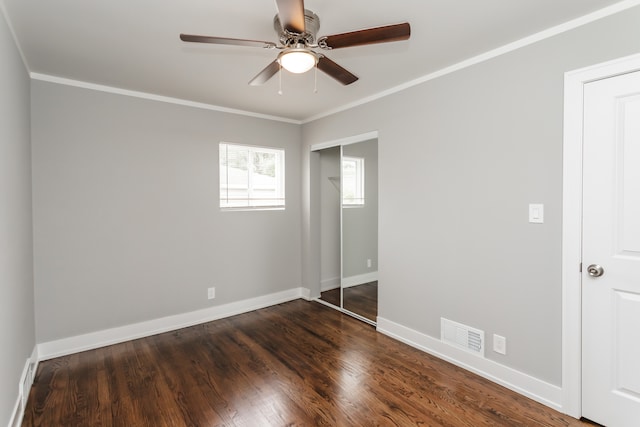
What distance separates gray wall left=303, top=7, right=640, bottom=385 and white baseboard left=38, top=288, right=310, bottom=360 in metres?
1.58

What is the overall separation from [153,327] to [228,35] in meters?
2.93

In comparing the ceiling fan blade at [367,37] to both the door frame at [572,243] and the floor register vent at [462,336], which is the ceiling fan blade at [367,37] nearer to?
the door frame at [572,243]

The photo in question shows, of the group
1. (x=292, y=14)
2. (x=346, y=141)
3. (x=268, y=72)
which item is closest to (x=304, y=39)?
(x=292, y=14)

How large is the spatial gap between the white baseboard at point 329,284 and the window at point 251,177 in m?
1.25

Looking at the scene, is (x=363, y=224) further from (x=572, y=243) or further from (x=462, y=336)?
(x=572, y=243)

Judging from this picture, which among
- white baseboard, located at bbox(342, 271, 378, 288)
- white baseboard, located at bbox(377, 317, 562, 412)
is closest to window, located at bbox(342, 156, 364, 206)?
white baseboard, located at bbox(342, 271, 378, 288)

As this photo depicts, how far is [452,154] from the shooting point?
8.89 feet

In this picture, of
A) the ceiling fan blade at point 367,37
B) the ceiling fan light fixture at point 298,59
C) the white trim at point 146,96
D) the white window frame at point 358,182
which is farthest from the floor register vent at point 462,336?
the white trim at point 146,96

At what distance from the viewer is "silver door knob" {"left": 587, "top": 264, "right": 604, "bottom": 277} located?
6.40 feet

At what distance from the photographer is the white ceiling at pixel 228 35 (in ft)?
6.06

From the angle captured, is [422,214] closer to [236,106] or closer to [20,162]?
[236,106]

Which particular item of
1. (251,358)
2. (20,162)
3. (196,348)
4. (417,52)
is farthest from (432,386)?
(20,162)

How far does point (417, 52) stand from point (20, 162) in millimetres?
3029

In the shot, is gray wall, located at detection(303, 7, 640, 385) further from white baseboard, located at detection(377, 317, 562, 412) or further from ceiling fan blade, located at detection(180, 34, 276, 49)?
ceiling fan blade, located at detection(180, 34, 276, 49)
